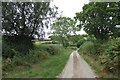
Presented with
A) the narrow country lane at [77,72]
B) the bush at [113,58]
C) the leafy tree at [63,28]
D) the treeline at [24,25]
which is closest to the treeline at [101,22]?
the bush at [113,58]

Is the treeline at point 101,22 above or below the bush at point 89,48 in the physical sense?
above

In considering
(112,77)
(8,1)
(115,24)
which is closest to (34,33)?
(8,1)

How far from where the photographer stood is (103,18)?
72.6 ft

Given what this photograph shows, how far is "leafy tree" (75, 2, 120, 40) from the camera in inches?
848

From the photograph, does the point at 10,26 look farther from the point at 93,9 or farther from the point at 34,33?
the point at 93,9

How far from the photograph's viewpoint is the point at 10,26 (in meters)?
21.7

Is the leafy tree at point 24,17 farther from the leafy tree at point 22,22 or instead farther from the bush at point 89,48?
the bush at point 89,48

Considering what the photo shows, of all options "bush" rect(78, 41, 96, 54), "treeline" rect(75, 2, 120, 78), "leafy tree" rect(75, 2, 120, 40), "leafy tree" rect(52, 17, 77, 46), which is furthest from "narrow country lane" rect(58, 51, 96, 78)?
"leafy tree" rect(52, 17, 77, 46)

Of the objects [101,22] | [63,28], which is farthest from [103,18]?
[63,28]

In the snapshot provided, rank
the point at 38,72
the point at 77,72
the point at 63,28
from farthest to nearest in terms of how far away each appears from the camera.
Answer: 1. the point at 63,28
2. the point at 77,72
3. the point at 38,72

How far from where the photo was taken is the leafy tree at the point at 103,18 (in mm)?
21531

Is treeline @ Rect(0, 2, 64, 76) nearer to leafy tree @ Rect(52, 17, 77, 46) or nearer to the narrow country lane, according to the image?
the narrow country lane

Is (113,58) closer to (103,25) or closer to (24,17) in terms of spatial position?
(103,25)

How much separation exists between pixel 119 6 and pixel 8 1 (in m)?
11.3
